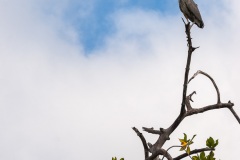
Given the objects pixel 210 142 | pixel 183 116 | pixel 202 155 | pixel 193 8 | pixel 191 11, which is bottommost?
pixel 202 155

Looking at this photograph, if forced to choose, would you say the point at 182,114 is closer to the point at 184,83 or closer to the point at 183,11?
the point at 184,83

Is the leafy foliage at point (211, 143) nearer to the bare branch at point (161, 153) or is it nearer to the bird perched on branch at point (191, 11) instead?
the bare branch at point (161, 153)

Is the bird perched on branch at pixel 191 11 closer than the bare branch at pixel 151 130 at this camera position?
No

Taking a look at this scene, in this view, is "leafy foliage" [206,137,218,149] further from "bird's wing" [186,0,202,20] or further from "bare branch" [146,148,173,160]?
"bird's wing" [186,0,202,20]

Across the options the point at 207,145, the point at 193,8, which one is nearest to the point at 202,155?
the point at 207,145

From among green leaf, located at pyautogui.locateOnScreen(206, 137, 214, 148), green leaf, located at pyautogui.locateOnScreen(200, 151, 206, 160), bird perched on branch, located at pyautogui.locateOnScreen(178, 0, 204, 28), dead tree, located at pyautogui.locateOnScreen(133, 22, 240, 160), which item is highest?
bird perched on branch, located at pyautogui.locateOnScreen(178, 0, 204, 28)

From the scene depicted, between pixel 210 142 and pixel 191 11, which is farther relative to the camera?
pixel 191 11

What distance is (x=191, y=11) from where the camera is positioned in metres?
12.6

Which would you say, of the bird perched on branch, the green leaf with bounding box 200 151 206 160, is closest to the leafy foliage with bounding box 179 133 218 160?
the green leaf with bounding box 200 151 206 160

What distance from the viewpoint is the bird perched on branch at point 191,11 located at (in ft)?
39.9

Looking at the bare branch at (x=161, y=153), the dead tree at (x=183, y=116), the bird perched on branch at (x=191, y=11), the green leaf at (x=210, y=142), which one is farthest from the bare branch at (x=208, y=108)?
the bird perched on branch at (x=191, y=11)

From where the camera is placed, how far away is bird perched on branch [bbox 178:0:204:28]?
12.1 meters

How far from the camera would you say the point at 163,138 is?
21.4 feet

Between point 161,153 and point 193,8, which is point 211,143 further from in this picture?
point 193,8
